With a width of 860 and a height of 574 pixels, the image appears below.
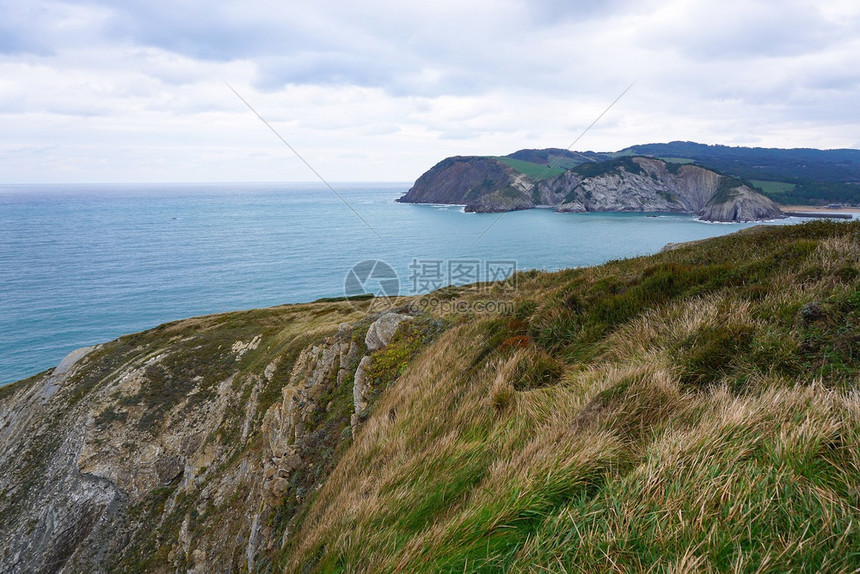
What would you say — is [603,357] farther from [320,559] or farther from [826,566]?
[320,559]

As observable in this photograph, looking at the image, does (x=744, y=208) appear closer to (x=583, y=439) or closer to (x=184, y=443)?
(x=184, y=443)

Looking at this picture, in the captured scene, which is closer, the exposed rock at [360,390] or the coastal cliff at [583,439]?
the coastal cliff at [583,439]

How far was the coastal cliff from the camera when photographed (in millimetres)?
2607

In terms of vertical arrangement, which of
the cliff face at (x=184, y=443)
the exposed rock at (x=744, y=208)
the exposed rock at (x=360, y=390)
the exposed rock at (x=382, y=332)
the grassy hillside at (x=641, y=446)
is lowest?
the cliff face at (x=184, y=443)

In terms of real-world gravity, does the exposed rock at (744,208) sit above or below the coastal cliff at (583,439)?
above

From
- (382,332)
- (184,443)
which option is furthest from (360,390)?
(184,443)

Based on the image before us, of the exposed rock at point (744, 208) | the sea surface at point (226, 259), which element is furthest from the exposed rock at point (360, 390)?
the exposed rock at point (744, 208)

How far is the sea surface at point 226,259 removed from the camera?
72562mm

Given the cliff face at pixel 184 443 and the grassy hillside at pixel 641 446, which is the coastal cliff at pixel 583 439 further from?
the cliff face at pixel 184 443

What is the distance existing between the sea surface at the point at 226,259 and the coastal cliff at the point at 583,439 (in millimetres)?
46897

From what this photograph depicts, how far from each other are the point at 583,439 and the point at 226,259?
129878mm

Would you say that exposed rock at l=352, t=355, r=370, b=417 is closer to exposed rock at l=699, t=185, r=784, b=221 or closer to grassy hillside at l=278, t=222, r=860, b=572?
grassy hillside at l=278, t=222, r=860, b=572

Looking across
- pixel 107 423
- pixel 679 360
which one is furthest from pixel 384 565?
pixel 107 423

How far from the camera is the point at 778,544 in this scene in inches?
88.1
